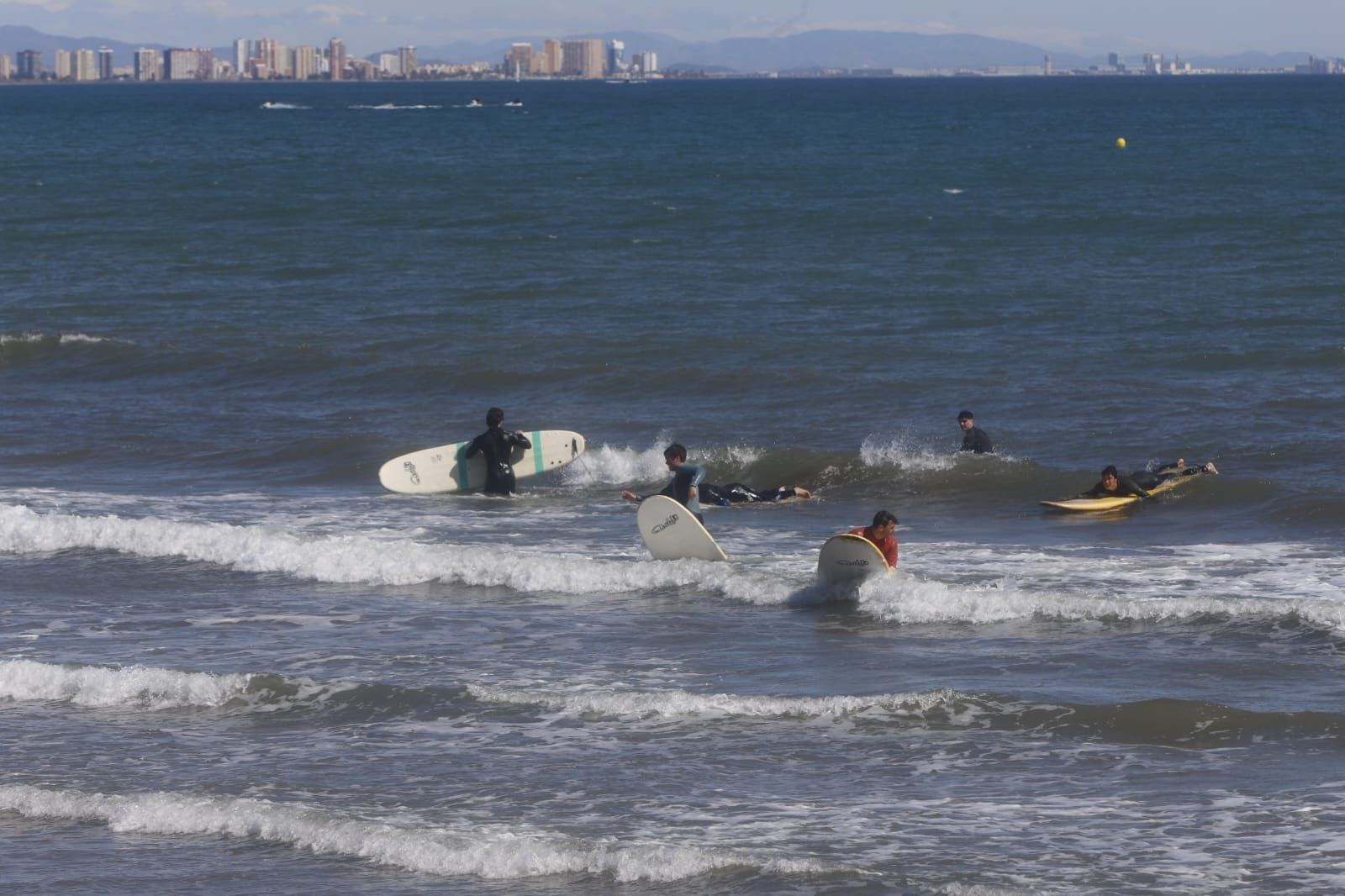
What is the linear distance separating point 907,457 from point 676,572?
20.3ft

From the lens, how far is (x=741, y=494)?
1903 cm

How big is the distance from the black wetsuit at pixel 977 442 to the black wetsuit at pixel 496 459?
5.62 m

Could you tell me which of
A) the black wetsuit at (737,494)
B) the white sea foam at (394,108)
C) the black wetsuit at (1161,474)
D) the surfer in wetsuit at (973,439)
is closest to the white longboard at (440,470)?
the black wetsuit at (737,494)

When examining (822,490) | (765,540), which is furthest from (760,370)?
(765,540)

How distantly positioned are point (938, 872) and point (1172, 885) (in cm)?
120

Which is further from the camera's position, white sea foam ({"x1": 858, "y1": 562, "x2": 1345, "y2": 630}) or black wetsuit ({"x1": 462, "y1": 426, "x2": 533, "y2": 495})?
black wetsuit ({"x1": 462, "y1": 426, "x2": 533, "y2": 495})

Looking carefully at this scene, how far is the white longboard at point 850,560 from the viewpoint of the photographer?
14.4 meters

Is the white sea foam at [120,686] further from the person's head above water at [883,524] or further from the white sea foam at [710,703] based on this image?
the person's head above water at [883,524]

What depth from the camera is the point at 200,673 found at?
12195 mm

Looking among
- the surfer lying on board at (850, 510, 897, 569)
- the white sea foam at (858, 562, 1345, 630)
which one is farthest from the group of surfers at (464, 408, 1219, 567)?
the white sea foam at (858, 562, 1345, 630)

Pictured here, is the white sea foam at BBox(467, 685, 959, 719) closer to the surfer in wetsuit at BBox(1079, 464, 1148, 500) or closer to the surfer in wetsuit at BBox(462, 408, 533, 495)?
the surfer in wetsuit at BBox(1079, 464, 1148, 500)

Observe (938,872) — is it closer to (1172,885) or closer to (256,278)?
(1172,885)

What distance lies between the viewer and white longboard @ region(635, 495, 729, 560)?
1573 cm

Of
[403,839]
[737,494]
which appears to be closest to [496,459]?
[737,494]
